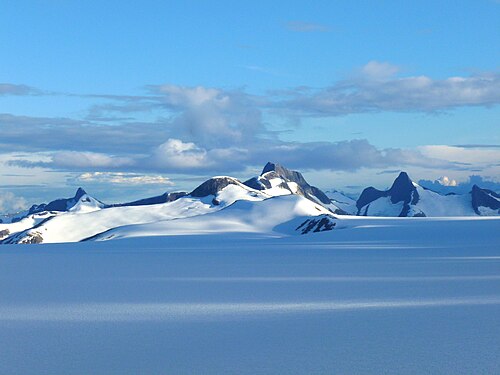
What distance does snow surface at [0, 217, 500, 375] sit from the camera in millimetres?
18609

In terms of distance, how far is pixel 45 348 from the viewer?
2100 cm

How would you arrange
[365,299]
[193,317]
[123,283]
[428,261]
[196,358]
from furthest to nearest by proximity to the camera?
[428,261]
[123,283]
[365,299]
[193,317]
[196,358]

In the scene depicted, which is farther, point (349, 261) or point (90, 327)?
point (349, 261)

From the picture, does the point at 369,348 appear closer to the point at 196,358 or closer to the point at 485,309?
the point at 196,358

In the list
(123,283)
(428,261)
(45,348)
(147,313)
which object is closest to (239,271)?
(123,283)

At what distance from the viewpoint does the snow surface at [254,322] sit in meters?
18.6

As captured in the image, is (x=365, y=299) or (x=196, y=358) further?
(x=365, y=299)

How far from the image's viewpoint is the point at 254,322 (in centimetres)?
2523

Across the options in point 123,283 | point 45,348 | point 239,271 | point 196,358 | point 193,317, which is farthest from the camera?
point 239,271

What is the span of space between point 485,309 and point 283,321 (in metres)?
8.20

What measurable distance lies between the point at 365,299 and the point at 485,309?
5.81 m

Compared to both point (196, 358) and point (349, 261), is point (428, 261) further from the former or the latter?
point (196, 358)

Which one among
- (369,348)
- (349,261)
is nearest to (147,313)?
(369,348)

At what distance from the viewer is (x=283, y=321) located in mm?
25391
